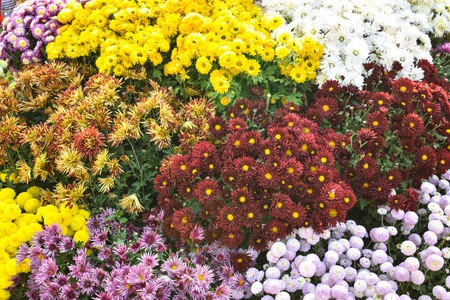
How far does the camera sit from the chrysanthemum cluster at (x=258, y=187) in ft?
6.26

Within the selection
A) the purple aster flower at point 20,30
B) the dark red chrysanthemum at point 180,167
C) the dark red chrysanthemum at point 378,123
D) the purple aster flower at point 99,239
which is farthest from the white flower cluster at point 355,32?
the purple aster flower at point 20,30

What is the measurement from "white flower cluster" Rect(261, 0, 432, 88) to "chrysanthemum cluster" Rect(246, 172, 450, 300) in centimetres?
137

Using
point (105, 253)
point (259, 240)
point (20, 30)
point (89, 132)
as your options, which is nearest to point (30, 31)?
point (20, 30)

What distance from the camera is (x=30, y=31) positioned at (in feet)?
12.4

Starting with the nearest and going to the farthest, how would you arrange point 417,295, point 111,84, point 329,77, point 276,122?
point 417,295
point 276,122
point 111,84
point 329,77

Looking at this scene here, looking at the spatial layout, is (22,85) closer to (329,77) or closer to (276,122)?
(276,122)

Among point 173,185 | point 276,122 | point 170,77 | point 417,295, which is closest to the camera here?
point 417,295

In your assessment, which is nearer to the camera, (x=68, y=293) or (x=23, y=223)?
(x=68, y=293)

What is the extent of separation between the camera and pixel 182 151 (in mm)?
2529

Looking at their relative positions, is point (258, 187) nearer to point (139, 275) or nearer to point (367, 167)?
point (367, 167)

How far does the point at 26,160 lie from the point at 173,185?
4.81ft

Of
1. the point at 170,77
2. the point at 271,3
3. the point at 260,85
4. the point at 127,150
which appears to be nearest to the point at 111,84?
the point at 127,150

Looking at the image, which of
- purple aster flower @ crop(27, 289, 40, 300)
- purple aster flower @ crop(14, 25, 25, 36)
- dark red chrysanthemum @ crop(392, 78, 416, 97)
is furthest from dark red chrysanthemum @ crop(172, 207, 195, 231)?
purple aster flower @ crop(14, 25, 25, 36)

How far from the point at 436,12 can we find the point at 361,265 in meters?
3.30
